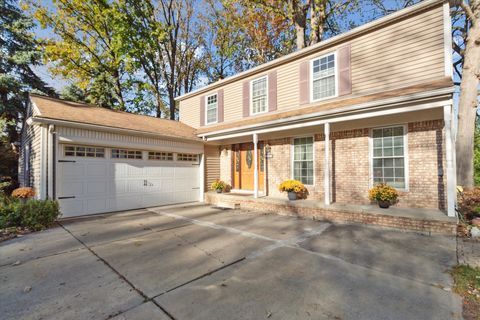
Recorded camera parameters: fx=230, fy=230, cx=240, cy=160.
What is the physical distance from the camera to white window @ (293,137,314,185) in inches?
332

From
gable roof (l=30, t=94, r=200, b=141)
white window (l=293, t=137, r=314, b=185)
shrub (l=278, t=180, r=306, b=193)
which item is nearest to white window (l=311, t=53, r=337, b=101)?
white window (l=293, t=137, r=314, b=185)

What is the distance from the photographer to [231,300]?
2.68 m

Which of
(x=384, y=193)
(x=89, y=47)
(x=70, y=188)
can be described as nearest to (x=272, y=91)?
(x=384, y=193)

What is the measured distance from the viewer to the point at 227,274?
334cm

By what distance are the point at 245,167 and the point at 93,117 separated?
620cm

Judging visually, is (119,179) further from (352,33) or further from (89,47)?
(89,47)

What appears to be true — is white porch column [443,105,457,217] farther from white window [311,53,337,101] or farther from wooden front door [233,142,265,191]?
wooden front door [233,142,265,191]

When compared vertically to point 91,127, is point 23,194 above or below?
below

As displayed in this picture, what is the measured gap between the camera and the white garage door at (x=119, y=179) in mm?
6918

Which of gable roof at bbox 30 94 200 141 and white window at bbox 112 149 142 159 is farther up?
gable roof at bbox 30 94 200 141

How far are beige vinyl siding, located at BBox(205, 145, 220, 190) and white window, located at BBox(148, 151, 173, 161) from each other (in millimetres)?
1875

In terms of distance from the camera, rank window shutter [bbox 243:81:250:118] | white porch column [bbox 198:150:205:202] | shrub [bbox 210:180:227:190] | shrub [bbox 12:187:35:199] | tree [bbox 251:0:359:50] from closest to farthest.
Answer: shrub [bbox 12:187:35:199], window shutter [bbox 243:81:250:118], shrub [bbox 210:180:227:190], white porch column [bbox 198:150:205:202], tree [bbox 251:0:359:50]

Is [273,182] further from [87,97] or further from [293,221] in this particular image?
[87,97]

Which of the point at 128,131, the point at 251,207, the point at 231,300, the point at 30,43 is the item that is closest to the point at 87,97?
the point at 30,43
